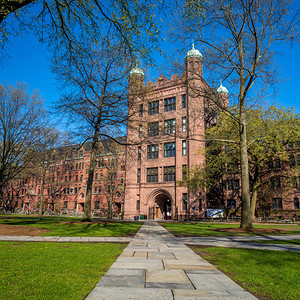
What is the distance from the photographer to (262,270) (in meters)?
5.40

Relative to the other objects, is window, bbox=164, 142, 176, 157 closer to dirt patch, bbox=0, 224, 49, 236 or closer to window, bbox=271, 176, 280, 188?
window, bbox=271, 176, 280, 188

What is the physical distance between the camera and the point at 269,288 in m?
4.15

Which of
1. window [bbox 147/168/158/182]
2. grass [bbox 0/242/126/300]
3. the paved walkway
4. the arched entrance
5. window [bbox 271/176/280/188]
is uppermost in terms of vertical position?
window [bbox 147/168/158/182]

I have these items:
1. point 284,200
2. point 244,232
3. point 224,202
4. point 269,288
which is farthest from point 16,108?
point 284,200

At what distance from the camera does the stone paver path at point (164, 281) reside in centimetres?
361

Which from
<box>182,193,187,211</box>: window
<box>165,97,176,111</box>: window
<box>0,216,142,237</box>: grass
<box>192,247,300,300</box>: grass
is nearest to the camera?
<box>192,247,300,300</box>: grass

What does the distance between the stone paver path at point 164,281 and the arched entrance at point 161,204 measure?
107 feet

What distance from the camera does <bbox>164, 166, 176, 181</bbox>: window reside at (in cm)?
3812

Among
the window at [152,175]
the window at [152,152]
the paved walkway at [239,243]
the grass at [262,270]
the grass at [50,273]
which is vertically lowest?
the paved walkway at [239,243]

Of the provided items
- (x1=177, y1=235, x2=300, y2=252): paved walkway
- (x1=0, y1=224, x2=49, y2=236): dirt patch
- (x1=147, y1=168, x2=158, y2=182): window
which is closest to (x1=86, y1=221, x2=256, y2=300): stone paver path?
(x1=177, y1=235, x2=300, y2=252): paved walkway

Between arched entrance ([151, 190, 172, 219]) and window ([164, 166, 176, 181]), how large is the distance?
7.00 feet

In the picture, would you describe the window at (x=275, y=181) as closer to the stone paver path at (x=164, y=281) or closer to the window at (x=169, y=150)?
the window at (x=169, y=150)

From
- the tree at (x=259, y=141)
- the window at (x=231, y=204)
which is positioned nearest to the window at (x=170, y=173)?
the tree at (x=259, y=141)

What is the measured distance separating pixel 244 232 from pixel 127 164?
29634 mm
